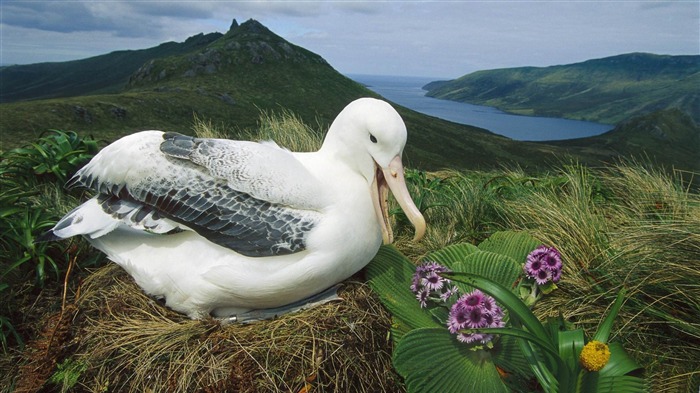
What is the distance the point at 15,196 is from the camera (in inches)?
120

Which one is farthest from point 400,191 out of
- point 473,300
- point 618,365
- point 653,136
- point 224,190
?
point 653,136

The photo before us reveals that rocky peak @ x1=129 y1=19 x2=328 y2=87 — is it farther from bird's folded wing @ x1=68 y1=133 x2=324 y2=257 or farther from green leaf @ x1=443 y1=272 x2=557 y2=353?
green leaf @ x1=443 y1=272 x2=557 y2=353

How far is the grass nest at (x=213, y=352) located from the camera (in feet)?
7.42

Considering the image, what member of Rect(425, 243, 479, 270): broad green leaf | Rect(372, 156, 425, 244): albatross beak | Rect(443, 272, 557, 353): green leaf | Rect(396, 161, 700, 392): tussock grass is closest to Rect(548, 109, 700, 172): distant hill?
Rect(396, 161, 700, 392): tussock grass

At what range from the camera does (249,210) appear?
2.35 meters

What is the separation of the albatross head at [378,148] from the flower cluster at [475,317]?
41cm

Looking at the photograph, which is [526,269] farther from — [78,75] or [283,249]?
[78,75]

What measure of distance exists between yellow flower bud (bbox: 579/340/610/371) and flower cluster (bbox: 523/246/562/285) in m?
0.74

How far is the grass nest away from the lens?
2.26m

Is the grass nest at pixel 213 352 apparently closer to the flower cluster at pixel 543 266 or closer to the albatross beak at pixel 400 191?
the albatross beak at pixel 400 191

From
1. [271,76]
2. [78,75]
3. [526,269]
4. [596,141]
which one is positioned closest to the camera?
[526,269]

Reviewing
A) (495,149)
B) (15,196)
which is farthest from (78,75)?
(15,196)

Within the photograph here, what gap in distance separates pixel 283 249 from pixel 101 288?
1.42 meters

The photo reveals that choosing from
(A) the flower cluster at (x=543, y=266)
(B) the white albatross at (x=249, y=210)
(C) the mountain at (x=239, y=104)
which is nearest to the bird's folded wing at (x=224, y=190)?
(B) the white albatross at (x=249, y=210)
